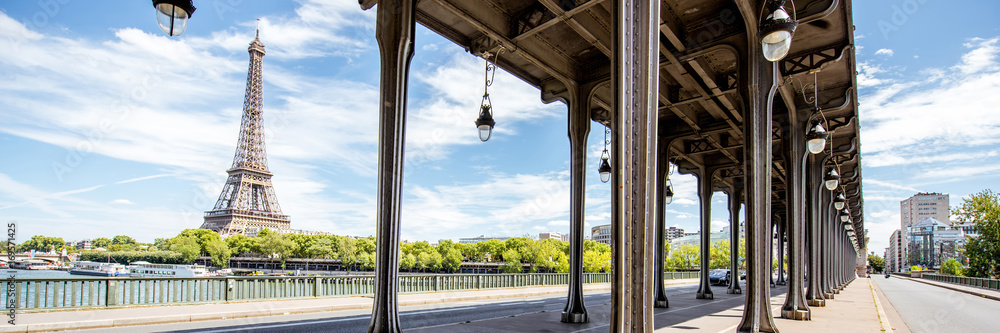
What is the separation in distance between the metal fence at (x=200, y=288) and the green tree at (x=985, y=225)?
60.7 m

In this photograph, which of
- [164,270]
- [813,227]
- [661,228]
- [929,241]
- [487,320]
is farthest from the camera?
[929,241]

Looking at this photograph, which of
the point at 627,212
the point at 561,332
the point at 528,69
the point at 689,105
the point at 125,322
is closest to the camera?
the point at 627,212

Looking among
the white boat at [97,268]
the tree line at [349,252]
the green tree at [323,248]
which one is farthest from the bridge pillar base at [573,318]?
the green tree at [323,248]

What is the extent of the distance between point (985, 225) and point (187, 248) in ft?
365

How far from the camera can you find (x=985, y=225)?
189ft

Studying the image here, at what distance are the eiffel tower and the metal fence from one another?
80.1 meters

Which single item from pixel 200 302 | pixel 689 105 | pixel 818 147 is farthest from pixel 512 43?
pixel 200 302

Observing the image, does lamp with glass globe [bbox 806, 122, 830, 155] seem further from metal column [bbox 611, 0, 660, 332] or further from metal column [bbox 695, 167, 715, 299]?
metal column [bbox 695, 167, 715, 299]

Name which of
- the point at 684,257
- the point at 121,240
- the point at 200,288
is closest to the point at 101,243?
the point at 121,240

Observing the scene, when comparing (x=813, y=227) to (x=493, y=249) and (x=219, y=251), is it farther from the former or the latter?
(x=493, y=249)

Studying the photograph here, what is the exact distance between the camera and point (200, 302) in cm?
1508

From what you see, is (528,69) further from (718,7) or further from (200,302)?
(200,302)

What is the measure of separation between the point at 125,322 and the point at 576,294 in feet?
32.8

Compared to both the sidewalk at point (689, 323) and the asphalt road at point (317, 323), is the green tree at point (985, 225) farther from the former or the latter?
the asphalt road at point (317, 323)
